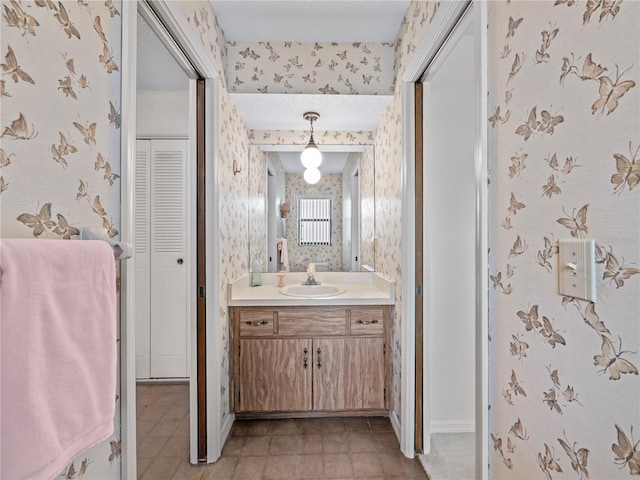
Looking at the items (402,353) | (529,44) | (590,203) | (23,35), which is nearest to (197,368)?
(402,353)

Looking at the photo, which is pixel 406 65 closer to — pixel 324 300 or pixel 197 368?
pixel 324 300

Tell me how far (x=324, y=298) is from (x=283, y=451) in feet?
3.10

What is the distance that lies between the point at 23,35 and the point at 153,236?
8.07 feet

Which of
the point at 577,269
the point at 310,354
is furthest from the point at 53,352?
the point at 310,354

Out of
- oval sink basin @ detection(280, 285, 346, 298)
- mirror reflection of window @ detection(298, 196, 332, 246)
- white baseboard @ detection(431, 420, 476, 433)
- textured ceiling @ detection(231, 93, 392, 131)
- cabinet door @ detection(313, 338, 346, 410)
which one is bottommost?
white baseboard @ detection(431, 420, 476, 433)

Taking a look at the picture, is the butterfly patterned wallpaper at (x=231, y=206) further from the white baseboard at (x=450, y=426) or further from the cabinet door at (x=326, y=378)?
the white baseboard at (x=450, y=426)

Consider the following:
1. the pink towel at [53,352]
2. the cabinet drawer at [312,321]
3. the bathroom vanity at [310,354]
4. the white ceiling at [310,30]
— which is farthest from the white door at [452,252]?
the pink towel at [53,352]

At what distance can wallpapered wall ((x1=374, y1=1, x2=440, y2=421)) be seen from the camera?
71.8 inches

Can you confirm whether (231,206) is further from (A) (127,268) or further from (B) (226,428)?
(B) (226,428)

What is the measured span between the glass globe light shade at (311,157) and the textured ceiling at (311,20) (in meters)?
0.73

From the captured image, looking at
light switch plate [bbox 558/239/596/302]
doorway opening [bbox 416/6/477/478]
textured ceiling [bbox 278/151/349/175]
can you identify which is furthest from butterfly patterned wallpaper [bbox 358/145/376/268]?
light switch plate [bbox 558/239/596/302]

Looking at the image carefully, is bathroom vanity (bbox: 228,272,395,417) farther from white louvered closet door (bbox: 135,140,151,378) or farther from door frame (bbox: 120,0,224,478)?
white louvered closet door (bbox: 135,140,151,378)

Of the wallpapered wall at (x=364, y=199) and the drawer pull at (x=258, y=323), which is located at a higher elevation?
the wallpapered wall at (x=364, y=199)

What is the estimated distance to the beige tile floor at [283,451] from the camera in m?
1.77
